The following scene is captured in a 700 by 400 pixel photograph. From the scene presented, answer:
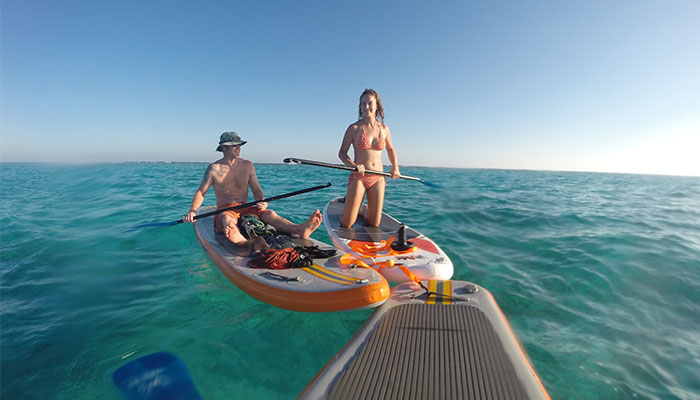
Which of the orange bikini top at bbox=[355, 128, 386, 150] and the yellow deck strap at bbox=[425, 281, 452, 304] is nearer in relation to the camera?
the yellow deck strap at bbox=[425, 281, 452, 304]

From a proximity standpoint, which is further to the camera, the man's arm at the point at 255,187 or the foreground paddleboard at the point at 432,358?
the man's arm at the point at 255,187

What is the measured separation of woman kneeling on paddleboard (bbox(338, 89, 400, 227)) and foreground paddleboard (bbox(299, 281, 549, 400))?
102 inches

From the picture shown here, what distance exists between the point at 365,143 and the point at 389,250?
74.7 inches

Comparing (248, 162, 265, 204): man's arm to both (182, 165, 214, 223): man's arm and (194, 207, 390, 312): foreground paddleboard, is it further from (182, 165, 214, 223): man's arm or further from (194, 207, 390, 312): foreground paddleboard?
(194, 207, 390, 312): foreground paddleboard

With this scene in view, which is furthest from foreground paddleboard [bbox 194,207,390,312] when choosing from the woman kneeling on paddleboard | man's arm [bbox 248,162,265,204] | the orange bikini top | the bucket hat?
the orange bikini top

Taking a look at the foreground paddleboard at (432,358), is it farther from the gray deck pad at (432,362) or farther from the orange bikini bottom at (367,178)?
the orange bikini bottom at (367,178)

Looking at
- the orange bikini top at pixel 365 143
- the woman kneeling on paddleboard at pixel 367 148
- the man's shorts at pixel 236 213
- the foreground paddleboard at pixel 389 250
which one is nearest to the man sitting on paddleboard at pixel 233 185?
the man's shorts at pixel 236 213

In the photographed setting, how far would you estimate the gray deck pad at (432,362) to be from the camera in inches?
70.0

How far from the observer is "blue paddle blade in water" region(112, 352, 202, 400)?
2.42 metres

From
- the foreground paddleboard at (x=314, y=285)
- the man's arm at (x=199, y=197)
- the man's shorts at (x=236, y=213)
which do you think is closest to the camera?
the foreground paddleboard at (x=314, y=285)

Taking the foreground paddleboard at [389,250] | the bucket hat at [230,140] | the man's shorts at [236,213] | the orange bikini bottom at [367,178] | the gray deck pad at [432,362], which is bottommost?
the gray deck pad at [432,362]

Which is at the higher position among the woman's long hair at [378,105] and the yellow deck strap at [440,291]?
the woman's long hair at [378,105]

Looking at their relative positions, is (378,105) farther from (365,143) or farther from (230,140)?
(230,140)

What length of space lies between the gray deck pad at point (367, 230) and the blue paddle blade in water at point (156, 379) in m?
2.85
